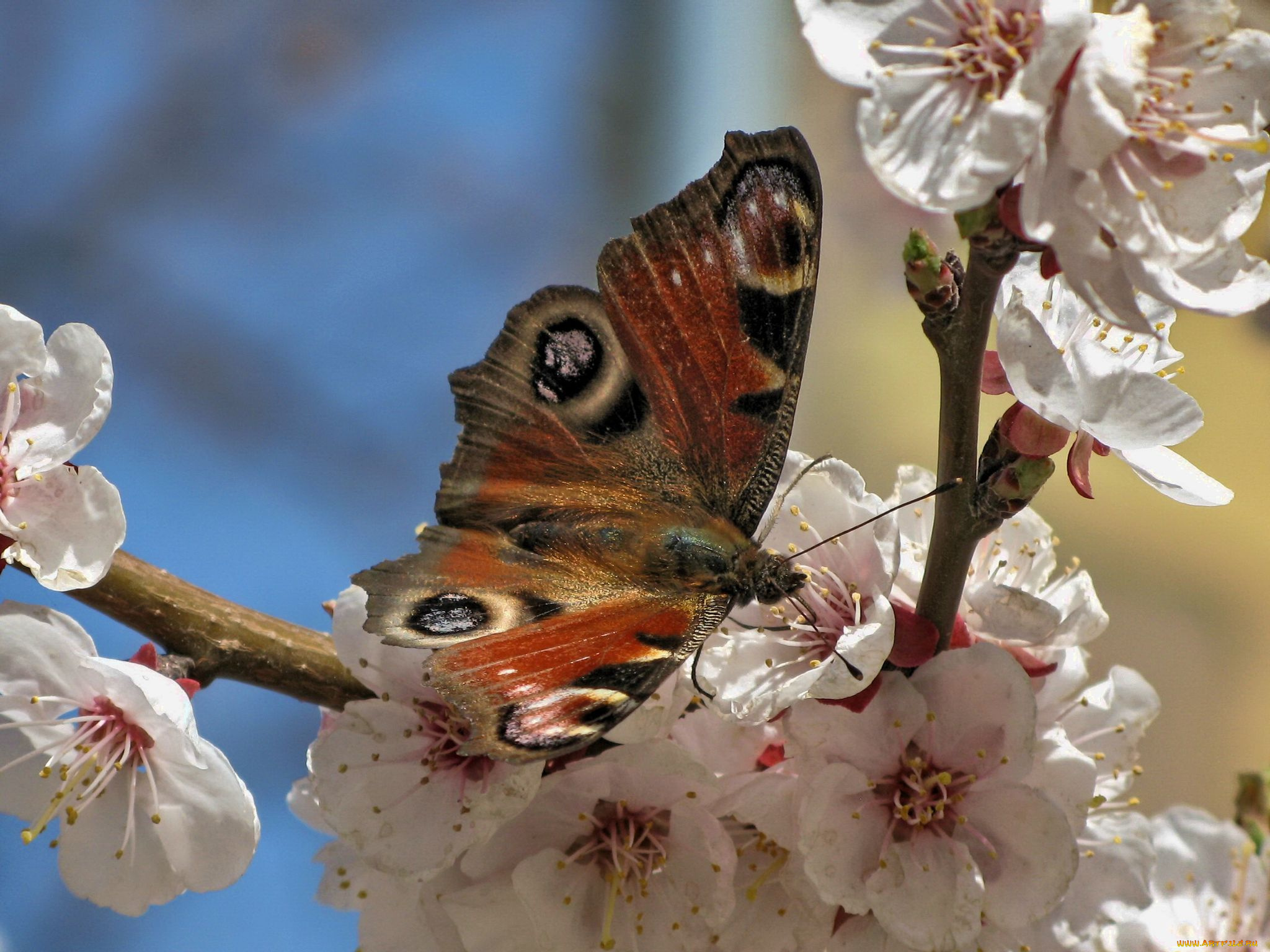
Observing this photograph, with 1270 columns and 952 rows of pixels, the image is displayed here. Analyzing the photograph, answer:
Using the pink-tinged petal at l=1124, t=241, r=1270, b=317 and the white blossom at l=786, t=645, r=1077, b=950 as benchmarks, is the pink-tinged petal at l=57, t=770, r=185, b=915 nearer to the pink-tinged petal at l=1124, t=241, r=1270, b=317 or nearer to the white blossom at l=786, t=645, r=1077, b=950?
the white blossom at l=786, t=645, r=1077, b=950

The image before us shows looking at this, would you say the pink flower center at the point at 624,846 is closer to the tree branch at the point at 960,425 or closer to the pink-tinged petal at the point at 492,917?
the pink-tinged petal at the point at 492,917

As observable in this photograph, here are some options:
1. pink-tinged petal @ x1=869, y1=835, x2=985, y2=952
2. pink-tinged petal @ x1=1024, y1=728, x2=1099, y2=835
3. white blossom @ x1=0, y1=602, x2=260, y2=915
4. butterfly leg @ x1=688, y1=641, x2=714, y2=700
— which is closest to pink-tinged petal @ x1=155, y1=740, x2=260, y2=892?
white blossom @ x1=0, y1=602, x2=260, y2=915

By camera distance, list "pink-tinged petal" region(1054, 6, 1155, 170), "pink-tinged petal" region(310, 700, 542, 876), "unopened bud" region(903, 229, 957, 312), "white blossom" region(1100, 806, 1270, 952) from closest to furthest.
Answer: "pink-tinged petal" region(1054, 6, 1155, 170)
"unopened bud" region(903, 229, 957, 312)
"pink-tinged petal" region(310, 700, 542, 876)
"white blossom" region(1100, 806, 1270, 952)

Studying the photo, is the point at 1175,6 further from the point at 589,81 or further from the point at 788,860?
the point at 589,81

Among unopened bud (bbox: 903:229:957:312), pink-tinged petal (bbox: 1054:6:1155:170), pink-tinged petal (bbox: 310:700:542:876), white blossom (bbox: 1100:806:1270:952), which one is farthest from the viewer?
white blossom (bbox: 1100:806:1270:952)

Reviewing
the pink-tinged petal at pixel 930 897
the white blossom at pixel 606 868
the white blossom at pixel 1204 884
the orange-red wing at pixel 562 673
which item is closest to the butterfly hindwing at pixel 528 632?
the orange-red wing at pixel 562 673

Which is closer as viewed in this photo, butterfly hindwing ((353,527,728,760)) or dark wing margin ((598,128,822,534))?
butterfly hindwing ((353,527,728,760))

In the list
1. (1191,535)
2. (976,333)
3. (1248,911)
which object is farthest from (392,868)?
(1191,535)
